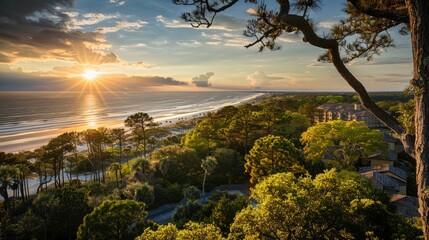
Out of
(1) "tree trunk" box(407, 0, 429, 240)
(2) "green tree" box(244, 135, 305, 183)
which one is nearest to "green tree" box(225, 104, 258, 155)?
(2) "green tree" box(244, 135, 305, 183)

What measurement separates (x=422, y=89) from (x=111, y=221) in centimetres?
1806

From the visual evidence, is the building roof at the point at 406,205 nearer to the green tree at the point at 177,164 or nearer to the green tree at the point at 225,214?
the green tree at the point at 225,214

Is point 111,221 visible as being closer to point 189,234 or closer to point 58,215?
point 58,215

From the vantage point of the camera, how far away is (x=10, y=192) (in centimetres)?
4278

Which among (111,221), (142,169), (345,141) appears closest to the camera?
(111,221)

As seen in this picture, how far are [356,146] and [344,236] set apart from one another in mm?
23190

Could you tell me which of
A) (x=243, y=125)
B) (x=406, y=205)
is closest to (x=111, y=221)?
(x=406, y=205)

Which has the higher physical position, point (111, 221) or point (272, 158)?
point (272, 158)

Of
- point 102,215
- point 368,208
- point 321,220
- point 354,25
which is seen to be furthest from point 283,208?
point 102,215

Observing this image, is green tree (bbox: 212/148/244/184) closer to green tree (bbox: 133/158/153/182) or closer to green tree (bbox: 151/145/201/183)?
green tree (bbox: 151/145/201/183)

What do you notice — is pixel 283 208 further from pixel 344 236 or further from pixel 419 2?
pixel 419 2

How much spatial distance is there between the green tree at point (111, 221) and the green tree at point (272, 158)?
12036mm

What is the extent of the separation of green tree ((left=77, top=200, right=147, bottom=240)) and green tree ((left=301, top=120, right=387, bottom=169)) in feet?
64.8

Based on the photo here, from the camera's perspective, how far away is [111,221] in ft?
57.4
